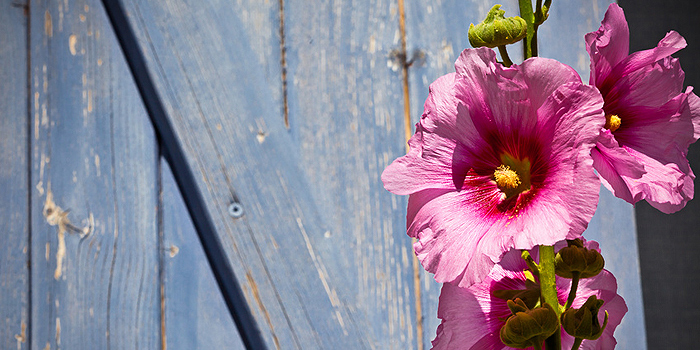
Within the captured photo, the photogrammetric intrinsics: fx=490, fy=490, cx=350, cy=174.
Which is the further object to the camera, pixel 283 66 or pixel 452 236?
pixel 283 66

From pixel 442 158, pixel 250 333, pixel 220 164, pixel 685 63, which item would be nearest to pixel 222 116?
pixel 220 164

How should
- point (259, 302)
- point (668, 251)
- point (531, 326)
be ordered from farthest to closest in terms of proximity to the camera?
point (668, 251), point (259, 302), point (531, 326)

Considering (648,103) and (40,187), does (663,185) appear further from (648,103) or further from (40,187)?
(40,187)

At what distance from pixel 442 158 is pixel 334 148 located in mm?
368

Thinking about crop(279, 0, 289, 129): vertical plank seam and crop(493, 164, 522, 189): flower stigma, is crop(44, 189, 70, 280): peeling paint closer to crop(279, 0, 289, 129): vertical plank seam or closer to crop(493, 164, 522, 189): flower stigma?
crop(279, 0, 289, 129): vertical plank seam

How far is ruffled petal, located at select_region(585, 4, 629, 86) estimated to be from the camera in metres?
0.28

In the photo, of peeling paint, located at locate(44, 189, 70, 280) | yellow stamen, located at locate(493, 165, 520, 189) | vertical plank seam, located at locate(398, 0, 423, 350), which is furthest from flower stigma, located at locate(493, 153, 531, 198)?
peeling paint, located at locate(44, 189, 70, 280)

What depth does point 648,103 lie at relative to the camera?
29 cm

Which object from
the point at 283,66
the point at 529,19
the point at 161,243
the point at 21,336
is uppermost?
the point at 283,66

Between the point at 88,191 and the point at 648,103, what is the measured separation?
632 mm

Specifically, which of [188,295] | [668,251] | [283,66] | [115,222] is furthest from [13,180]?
[668,251]

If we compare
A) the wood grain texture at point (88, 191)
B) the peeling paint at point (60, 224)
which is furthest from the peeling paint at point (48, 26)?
the peeling paint at point (60, 224)

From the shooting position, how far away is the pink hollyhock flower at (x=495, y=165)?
240 millimetres

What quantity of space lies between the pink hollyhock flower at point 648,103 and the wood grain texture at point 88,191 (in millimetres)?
551
